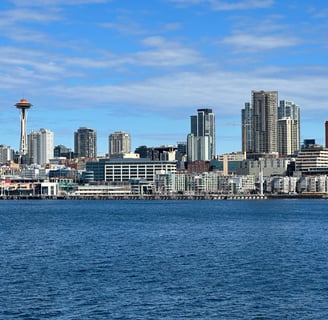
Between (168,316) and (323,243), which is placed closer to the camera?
(168,316)

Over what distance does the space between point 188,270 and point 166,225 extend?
3840 cm

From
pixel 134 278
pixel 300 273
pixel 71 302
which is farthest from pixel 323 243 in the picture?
pixel 71 302

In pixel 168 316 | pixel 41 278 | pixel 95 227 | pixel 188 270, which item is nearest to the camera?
pixel 168 316

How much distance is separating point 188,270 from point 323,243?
18123mm

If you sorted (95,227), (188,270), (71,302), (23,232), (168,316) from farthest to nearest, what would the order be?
(95,227), (23,232), (188,270), (71,302), (168,316)

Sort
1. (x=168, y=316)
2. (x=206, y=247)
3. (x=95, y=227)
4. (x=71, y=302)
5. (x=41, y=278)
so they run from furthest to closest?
(x=95, y=227) < (x=206, y=247) < (x=41, y=278) < (x=71, y=302) < (x=168, y=316)

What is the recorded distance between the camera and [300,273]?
38906 millimetres

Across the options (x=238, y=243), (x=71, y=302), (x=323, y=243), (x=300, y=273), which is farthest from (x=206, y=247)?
(x=71, y=302)

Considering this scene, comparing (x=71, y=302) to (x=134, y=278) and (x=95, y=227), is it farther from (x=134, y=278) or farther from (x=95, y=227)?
(x=95, y=227)

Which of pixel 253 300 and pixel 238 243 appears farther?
pixel 238 243

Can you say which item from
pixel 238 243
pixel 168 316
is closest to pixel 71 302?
pixel 168 316

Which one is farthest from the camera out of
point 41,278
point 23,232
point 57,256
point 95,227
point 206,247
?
point 95,227

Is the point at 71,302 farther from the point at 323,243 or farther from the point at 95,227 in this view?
the point at 95,227

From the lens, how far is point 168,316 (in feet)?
95.0
